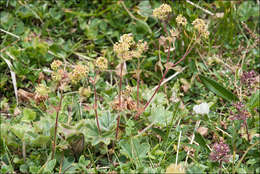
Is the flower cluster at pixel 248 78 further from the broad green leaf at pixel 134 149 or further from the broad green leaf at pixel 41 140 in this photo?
the broad green leaf at pixel 41 140

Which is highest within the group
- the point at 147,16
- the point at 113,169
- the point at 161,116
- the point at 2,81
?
the point at 147,16

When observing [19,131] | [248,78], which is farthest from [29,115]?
[248,78]

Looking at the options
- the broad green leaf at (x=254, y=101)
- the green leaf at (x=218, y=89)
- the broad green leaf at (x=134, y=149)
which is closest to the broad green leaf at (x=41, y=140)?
the broad green leaf at (x=134, y=149)

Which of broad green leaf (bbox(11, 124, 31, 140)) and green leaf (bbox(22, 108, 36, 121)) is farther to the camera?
green leaf (bbox(22, 108, 36, 121))

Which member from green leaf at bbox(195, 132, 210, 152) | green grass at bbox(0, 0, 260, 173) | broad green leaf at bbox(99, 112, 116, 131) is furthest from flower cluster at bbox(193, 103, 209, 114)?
broad green leaf at bbox(99, 112, 116, 131)

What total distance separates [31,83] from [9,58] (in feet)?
0.98

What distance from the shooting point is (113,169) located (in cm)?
226

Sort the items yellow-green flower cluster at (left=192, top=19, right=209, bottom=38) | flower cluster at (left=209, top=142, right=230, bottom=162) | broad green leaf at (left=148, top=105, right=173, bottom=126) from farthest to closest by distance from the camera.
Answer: broad green leaf at (left=148, top=105, right=173, bottom=126)
yellow-green flower cluster at (left=192, top=19, right=209, bottom=38)
flower cluster at (left=209, top=142, right=230, bottom=162)

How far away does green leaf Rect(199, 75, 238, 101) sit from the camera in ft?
8.76

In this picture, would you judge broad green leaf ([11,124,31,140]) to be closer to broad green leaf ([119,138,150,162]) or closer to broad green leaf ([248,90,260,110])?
broad green leaf ([119,138,150,162])

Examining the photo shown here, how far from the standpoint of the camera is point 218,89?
2703 mm

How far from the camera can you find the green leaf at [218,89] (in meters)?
2.67

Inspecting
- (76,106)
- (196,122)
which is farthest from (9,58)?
(196,122)

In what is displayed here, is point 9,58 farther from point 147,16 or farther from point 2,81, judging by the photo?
point 147,16
